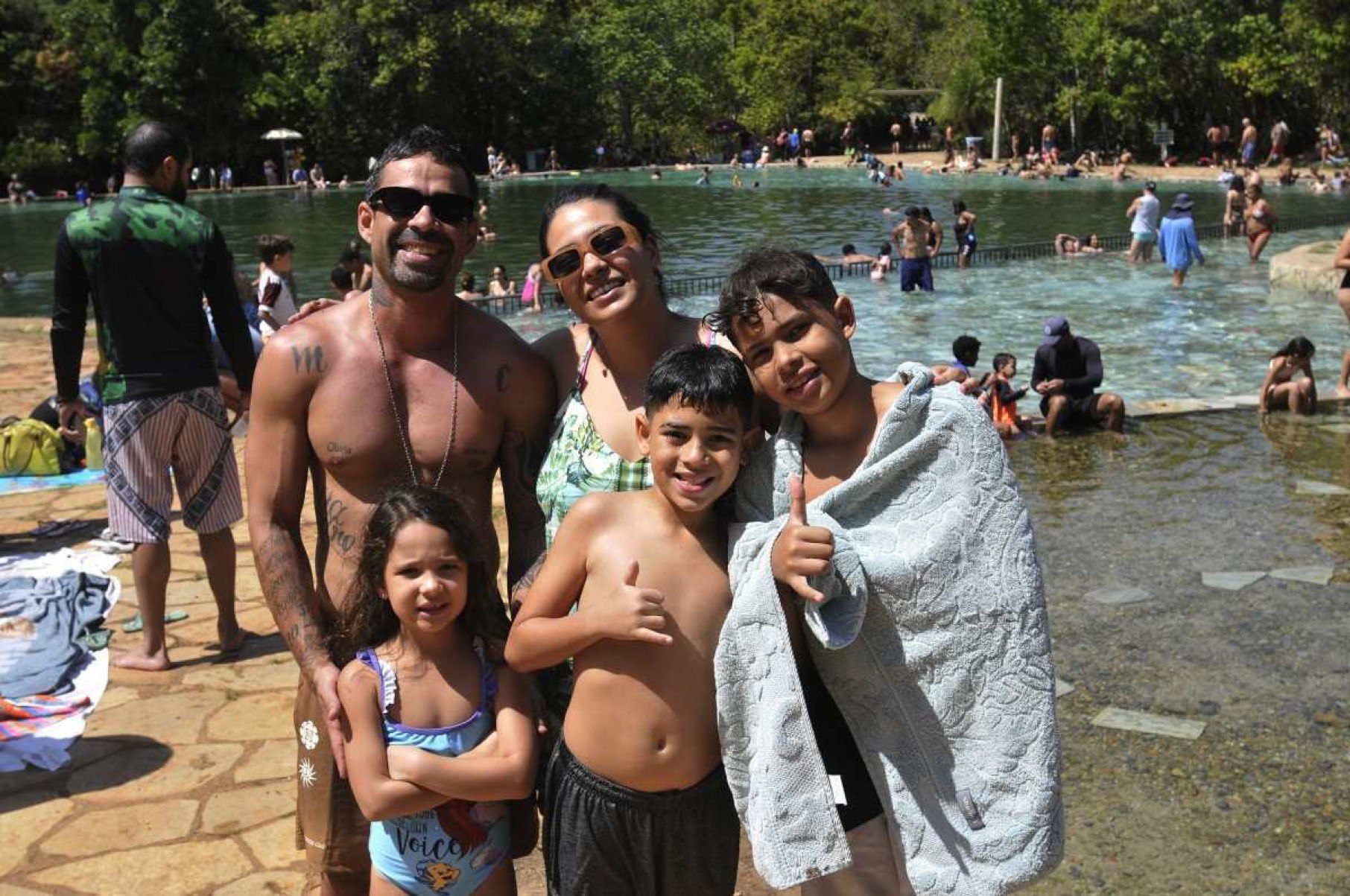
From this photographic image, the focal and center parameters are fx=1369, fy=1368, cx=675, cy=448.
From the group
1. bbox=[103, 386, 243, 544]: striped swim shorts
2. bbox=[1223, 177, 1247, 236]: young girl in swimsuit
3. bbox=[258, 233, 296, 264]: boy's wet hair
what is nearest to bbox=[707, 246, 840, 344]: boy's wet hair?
bbox=[103, 386, 243, 544]: striped swim shorts

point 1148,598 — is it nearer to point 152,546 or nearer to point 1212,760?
point 1212,760

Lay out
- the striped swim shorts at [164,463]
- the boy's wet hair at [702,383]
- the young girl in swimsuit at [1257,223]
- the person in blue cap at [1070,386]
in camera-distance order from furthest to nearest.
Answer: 1. the young girl in swimsuit at [1257,223]
2. the person in blue cap at [1070,386]
3. the striped swim shorts at [164,463]
4. the boy's wet hair at [702,383]

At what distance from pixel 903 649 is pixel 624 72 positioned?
57563 millimetres

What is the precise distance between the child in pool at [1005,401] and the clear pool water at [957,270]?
8.28 feet

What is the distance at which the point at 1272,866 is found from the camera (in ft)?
13.8

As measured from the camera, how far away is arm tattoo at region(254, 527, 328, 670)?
10.0ft

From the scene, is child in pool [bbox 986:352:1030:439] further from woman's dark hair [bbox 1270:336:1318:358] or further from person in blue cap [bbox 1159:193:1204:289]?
person in blue cap [bbox 1159:193:1204:289]

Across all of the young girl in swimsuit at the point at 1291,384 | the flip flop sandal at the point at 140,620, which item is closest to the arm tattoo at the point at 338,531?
the flip flop sandal at the point at 140,620

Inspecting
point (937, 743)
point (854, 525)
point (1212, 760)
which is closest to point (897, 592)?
point (854, 525)

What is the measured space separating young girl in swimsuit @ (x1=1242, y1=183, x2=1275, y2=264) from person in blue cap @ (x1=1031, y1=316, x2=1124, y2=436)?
487 inches

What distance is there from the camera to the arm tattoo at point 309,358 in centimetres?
305

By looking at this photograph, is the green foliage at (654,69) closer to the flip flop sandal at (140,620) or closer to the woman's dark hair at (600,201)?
the flip flop sandal at (140,620)

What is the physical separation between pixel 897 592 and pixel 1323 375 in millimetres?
12601

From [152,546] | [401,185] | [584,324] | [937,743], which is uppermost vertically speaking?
[401,185]
